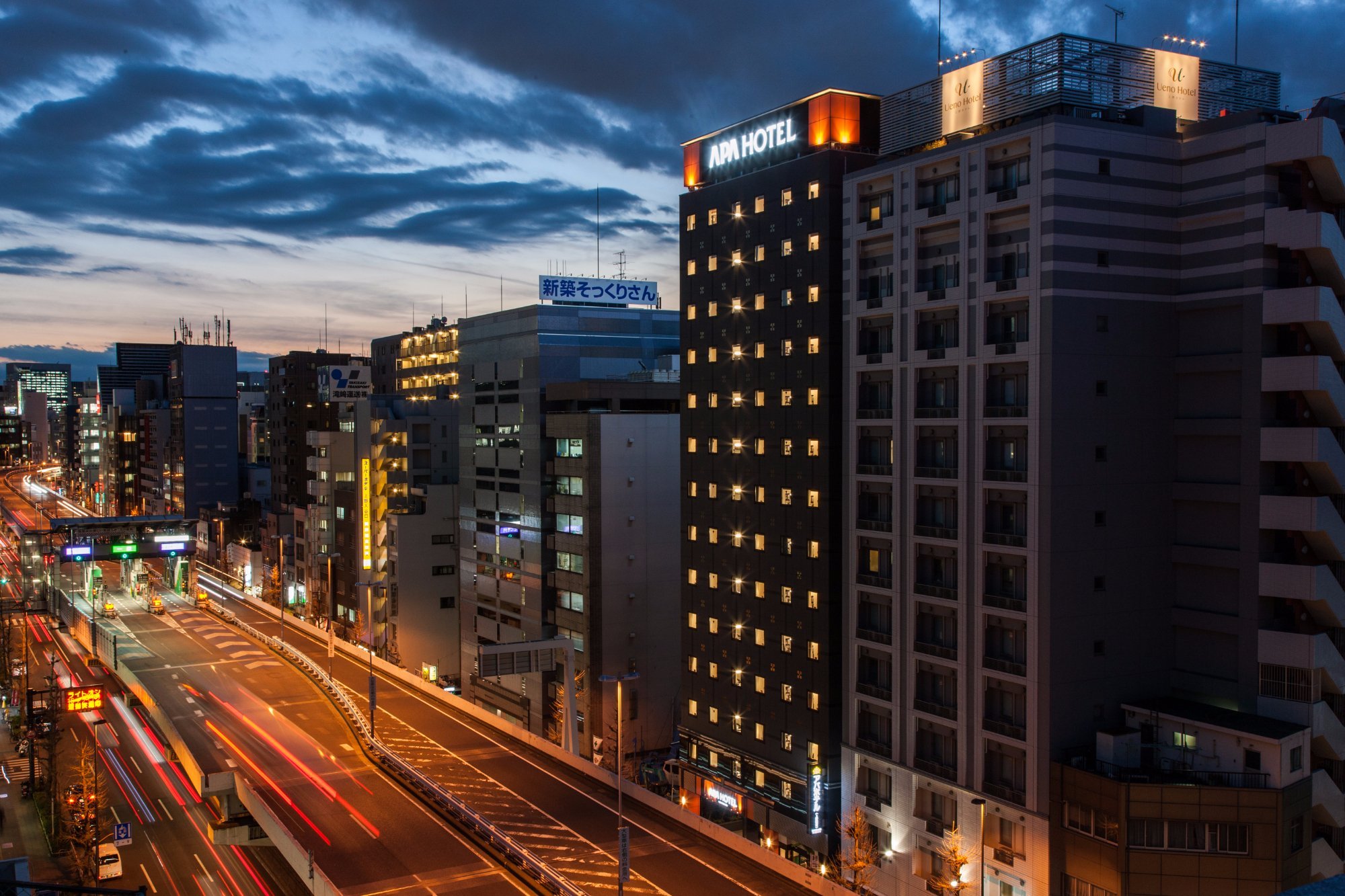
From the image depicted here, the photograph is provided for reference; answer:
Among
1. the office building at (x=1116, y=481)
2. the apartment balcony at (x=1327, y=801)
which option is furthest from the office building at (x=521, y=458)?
the apartment balcony at (x=1327, y=801)

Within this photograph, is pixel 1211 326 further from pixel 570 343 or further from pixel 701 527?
pixel 570 343

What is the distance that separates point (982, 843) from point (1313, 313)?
26514 mm

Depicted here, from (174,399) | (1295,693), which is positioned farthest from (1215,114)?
(174,399)

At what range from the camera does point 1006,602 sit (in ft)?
153

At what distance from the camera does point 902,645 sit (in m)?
51.6

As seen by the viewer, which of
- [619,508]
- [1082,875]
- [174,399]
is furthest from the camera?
[174,399]

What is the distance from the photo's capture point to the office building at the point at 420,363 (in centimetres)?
14725

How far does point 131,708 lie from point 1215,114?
91219mm

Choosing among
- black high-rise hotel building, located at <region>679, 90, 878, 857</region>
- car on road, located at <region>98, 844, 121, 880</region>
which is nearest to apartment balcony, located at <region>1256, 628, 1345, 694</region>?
black high-rise hotel building, located at <region>679, 90, 878, 857</region>

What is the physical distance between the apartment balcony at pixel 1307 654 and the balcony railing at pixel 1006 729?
10357mm

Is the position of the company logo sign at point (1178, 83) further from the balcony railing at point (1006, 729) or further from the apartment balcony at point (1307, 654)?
the balcony railing at point (1006, 729)

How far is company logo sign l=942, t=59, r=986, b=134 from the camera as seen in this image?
163 feet

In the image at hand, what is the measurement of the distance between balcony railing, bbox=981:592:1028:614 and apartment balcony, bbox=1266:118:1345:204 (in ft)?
69.6

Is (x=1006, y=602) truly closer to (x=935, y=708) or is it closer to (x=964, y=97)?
(x=935, y=708)
